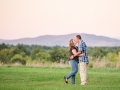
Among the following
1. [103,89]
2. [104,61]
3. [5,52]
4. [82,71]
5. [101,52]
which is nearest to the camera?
[103,89]

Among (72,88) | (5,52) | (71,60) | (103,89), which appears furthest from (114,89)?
(5,52)

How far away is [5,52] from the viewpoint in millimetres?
53719

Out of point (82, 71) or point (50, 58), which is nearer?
point (82, 71)

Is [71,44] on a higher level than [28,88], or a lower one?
higher

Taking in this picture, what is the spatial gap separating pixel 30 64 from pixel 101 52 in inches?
1225

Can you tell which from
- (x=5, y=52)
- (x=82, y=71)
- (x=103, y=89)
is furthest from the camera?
(x=5, y=52)

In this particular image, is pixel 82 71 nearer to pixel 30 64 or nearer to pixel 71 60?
pixel 71 60

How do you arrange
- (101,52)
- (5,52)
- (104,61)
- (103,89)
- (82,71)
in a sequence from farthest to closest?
(101,52) → (5,52) → (104,61) → (82,71) → (103,89)

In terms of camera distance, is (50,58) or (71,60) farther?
(50,58)

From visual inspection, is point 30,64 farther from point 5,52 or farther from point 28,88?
point 5,52

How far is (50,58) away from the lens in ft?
186

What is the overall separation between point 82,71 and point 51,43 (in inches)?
1849

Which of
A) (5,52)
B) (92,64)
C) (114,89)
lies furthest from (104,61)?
(5,52)

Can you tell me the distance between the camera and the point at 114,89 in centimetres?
1248
